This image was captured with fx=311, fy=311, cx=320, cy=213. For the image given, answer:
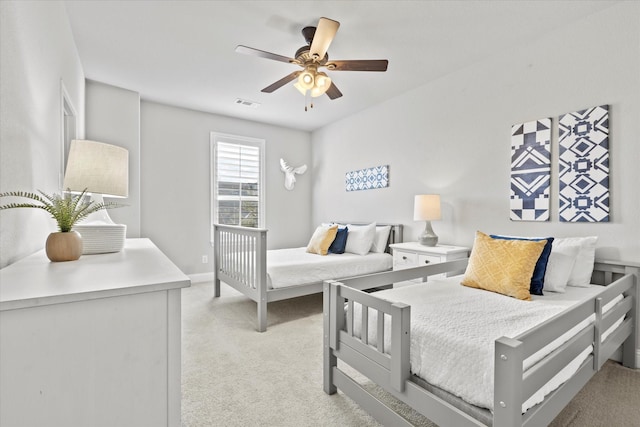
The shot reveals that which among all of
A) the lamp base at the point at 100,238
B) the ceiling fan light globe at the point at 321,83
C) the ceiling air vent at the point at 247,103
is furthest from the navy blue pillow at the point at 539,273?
the ceiling air vent at the point at 247,103

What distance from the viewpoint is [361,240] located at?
3.74 metres

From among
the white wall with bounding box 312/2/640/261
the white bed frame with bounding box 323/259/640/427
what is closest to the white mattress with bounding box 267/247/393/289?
the white wall with bounding box 312/2/640/261

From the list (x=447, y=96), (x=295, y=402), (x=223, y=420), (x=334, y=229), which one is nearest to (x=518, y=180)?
(x=447, y=96)

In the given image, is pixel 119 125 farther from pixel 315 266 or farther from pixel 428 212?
pixel 428 212

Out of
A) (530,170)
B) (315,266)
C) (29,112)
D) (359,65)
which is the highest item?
(359,65)

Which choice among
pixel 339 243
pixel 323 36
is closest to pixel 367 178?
pixel 339 243

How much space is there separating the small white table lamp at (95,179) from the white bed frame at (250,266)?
4.24ft

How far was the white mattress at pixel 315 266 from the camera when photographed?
2.93 m

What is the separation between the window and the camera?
4.63 meters

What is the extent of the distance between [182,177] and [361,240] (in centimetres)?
264

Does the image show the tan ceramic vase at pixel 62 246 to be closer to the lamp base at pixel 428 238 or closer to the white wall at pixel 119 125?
the white wall at pixel 119 125

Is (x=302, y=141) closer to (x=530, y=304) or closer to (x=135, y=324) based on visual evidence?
(x=530, y=304)

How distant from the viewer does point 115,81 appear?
3.46 meters

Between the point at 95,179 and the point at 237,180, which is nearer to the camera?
the point at 95,179
